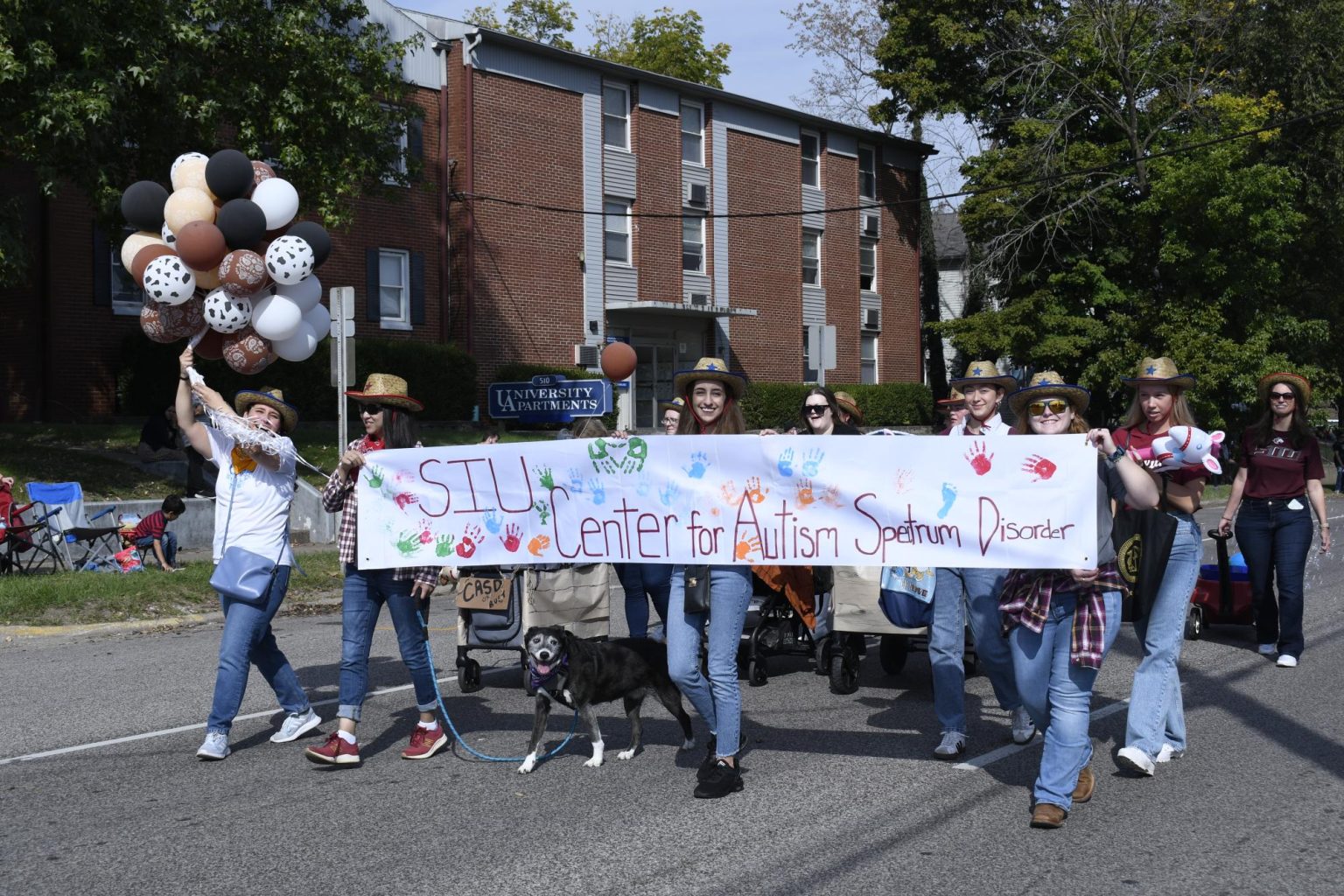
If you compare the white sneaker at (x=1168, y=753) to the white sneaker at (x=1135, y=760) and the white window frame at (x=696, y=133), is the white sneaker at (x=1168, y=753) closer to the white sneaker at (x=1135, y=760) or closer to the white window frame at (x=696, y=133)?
the white sneaker at (x=1135, y=760)

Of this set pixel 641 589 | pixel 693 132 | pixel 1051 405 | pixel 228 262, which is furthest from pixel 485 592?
pixel 693 132

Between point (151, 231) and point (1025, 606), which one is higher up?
point (151, 231)

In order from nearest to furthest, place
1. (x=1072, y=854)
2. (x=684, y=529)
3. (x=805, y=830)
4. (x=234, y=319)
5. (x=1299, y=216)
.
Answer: (x=1072, y=854) → (x=805, y=830) → (x=684, y=529) → (x=234, y=319) → (x=1299, y=216)

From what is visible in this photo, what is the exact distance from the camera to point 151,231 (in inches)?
304

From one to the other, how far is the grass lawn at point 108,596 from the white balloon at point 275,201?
6522mm

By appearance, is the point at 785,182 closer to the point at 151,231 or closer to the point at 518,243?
the point at 518,243

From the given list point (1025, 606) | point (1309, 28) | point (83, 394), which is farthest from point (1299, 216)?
point (1025, 606)

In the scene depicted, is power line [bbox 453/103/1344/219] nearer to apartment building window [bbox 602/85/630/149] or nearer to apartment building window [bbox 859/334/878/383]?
apartment building window [bbox 602/85/630/149]

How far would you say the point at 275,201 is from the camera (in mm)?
7516

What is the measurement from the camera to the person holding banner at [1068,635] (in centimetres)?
567

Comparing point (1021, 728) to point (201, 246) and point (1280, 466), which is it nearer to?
point (1280, 466)

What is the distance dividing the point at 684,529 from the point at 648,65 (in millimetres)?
50986

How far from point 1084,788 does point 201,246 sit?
517cm

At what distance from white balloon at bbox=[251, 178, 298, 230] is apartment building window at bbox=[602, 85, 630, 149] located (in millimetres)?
28562
